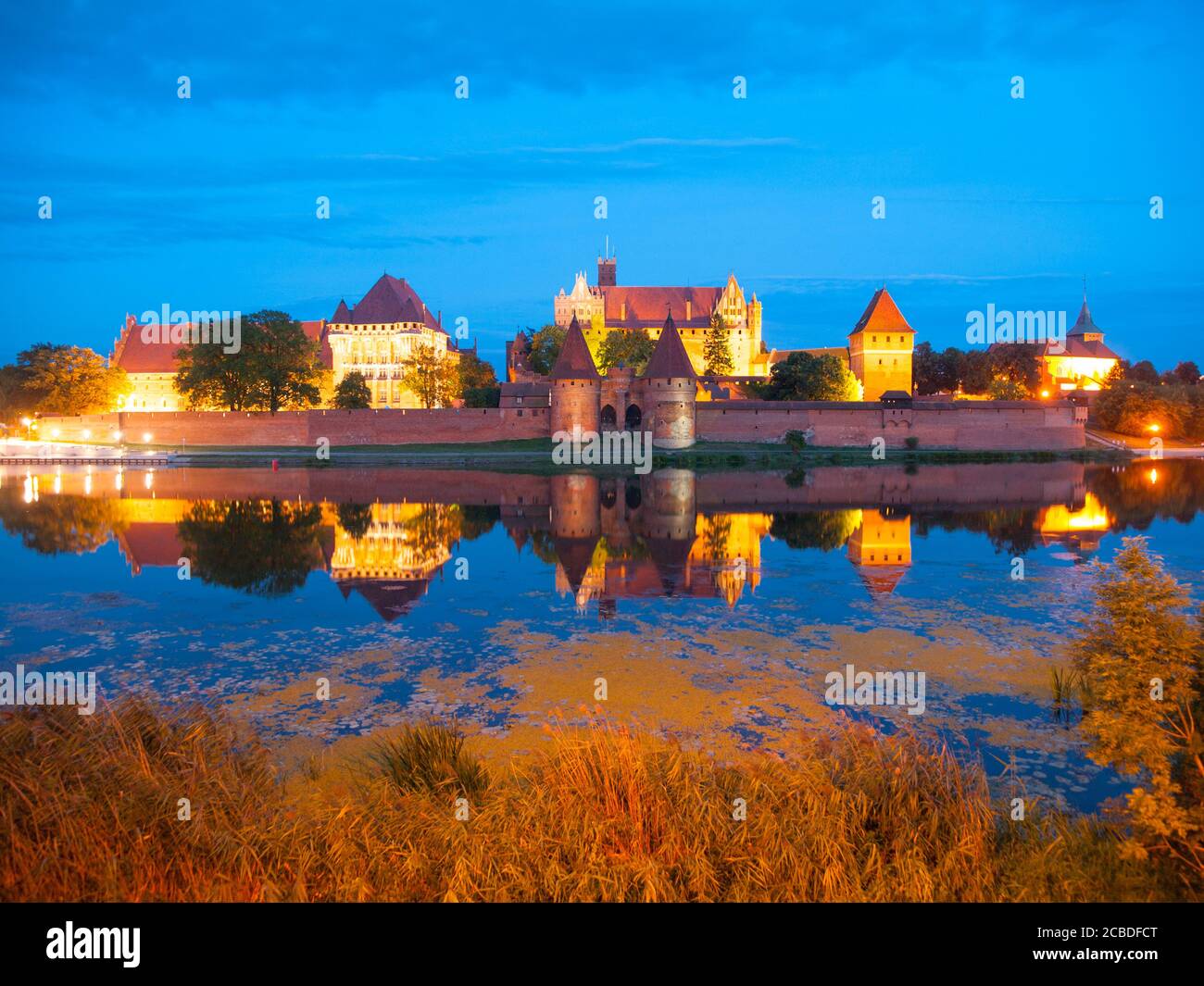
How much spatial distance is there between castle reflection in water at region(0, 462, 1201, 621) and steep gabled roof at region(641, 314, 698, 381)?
874 cm

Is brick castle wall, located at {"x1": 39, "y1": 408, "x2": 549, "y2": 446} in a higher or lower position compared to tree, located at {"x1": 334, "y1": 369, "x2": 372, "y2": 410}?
lower

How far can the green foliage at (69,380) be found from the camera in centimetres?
5569

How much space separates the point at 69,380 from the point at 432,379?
24.3 metres

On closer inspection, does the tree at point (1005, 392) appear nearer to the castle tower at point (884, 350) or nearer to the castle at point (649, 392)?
the castle tower at point (884, 350)

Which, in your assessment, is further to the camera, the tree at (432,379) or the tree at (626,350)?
the tree at (626,350)

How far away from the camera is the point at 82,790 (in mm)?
4781

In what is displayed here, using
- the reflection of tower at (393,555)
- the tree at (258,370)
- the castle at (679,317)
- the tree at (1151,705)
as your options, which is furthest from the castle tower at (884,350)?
the tree at (1151,705)

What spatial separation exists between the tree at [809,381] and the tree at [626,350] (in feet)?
28.0

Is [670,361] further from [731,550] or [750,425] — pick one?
[731,550]

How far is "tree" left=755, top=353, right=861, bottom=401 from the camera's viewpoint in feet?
163

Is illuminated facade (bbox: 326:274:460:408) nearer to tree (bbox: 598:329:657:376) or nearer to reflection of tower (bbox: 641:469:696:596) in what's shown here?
tree (bbox: 598:329:657:376)

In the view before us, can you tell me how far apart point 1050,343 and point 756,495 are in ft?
215

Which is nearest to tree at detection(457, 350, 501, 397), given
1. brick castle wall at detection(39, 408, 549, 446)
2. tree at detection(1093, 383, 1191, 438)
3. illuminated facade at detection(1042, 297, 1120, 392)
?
brick castle wall at detection(39, 408, 549, 446)
